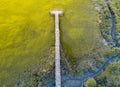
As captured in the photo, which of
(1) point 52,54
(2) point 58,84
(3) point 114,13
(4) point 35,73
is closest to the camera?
(2) point 58,84

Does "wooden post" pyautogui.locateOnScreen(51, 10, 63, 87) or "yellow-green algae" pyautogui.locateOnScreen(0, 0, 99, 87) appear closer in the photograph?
"wooden post" pyautogui.locateOnScreen(51, 10, 63, 87)

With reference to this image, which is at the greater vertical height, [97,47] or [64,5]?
[64,5]

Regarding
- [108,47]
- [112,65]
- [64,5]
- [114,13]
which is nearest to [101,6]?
[114,13]

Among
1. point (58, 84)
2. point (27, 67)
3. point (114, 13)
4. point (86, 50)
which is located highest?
point (114, 13)

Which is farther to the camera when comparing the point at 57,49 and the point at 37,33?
the point at 37,33

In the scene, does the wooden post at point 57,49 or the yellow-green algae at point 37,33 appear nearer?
the wooden post at point 57,49

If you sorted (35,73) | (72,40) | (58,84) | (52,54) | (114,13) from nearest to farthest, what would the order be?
(58,84) < (35,73) < (52,54) < (72,40) < (114,13)

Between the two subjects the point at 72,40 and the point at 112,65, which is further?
the point at 72,40

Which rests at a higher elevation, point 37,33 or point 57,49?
point 37,33

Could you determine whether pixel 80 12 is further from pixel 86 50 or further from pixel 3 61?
pixel 3 61
